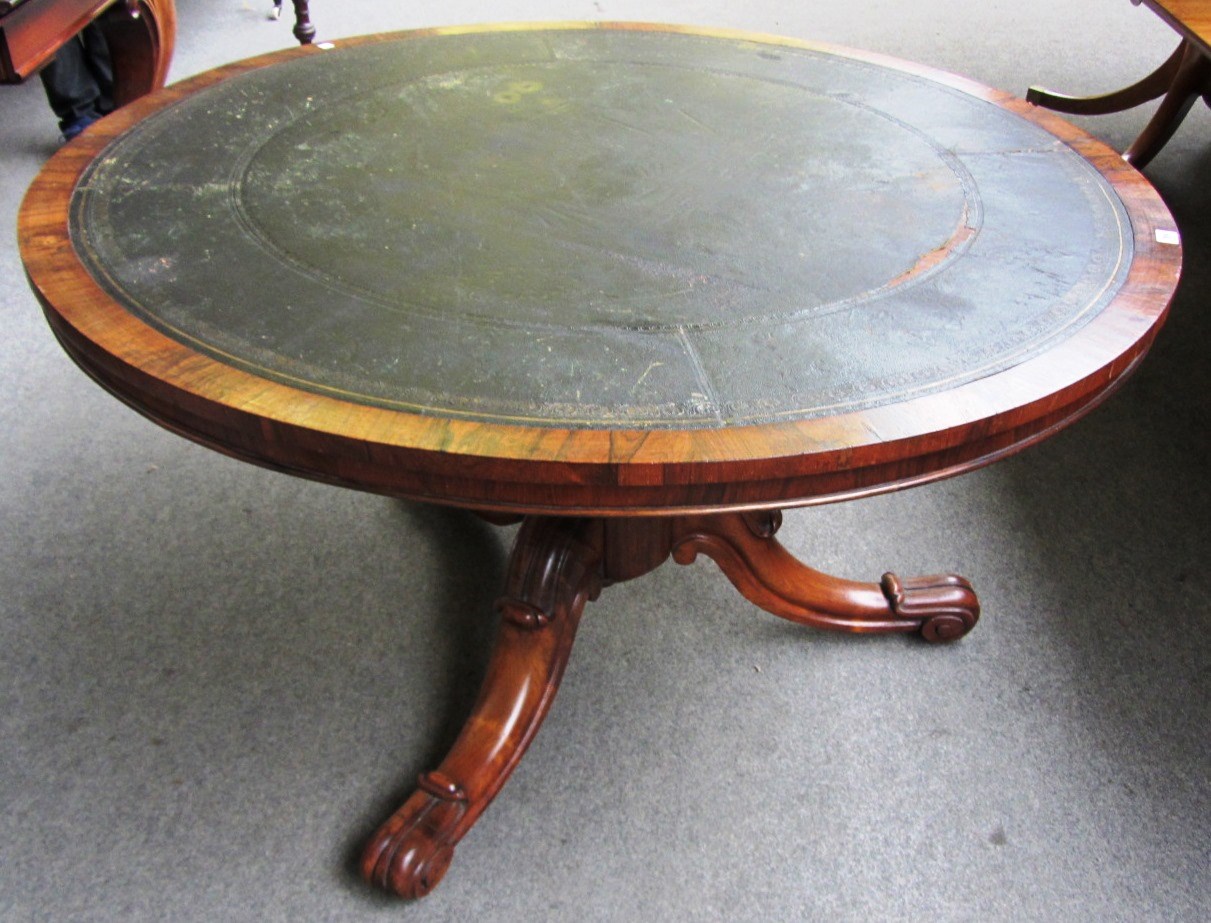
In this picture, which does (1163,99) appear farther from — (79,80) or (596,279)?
(79,80)

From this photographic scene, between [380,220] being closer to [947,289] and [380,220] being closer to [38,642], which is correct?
[947,289]

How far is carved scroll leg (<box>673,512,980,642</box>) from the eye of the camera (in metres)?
1.23

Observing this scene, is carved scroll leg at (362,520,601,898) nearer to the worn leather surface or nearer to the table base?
the table base

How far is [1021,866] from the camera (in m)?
1.16

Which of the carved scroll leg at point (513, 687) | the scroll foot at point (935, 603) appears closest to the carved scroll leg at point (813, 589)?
the scroll foot at point (935, 603)

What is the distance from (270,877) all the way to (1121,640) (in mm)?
1161

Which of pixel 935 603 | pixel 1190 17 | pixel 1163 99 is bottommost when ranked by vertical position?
pixel 935 603

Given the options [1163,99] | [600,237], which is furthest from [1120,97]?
[600,237]

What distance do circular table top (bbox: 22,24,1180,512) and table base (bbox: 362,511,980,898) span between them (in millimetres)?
295

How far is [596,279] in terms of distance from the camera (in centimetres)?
95

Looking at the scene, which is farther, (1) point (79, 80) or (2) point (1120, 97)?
(2) point (1120, 97)

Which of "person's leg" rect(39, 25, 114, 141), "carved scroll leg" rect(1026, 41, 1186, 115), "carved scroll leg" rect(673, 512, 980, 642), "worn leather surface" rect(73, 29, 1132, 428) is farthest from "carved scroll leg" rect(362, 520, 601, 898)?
"carved scroll leg" rect(1026, 41, 1186, 115)

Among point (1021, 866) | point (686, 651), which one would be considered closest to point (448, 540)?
point (686, 651)

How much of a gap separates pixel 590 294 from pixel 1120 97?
2.56 m
